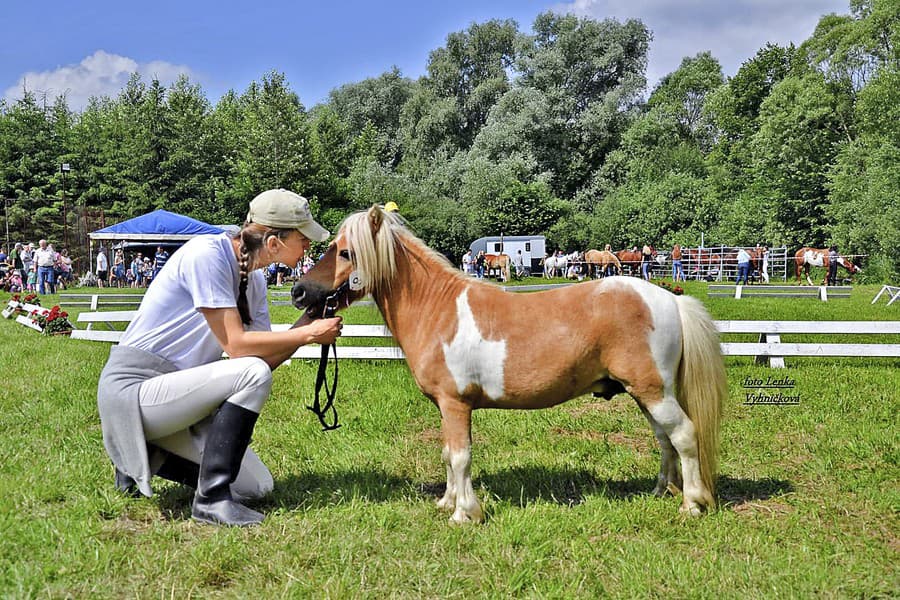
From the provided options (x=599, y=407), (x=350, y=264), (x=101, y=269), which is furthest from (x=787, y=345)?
(x=101, y=269)

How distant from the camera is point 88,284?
112 ft

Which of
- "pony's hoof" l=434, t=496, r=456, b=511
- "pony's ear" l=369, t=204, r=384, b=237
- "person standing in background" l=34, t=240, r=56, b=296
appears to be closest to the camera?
"pony's ear" l=369, t=204, r=384, b=237

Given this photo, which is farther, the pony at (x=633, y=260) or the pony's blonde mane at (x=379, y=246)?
the pony at (x=633, y=260)

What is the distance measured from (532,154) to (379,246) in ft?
142

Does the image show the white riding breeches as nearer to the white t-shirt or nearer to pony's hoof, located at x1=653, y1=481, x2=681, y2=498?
the white t-shirt

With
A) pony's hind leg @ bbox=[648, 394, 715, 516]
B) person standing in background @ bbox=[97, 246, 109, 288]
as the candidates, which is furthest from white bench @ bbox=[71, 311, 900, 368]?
person standing in background @ bbox=[97, 246, 109, 288]

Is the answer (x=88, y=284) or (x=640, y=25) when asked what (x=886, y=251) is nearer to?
(x=640, y=25)

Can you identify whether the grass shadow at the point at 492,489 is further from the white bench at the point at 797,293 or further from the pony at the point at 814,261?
the pony at the point at 814,261

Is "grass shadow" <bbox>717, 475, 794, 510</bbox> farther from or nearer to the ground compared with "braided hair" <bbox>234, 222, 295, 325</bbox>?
nearer to the ground

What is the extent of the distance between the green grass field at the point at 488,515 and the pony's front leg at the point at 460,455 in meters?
0.11

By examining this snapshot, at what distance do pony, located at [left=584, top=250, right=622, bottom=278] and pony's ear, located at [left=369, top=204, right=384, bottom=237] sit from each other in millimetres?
29135

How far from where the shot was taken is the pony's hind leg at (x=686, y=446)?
12.8 feet

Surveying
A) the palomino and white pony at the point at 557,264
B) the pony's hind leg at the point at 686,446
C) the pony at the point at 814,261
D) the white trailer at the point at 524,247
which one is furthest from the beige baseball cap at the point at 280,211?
the white trailer at the point at 524,247

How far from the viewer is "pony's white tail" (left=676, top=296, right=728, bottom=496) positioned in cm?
398
